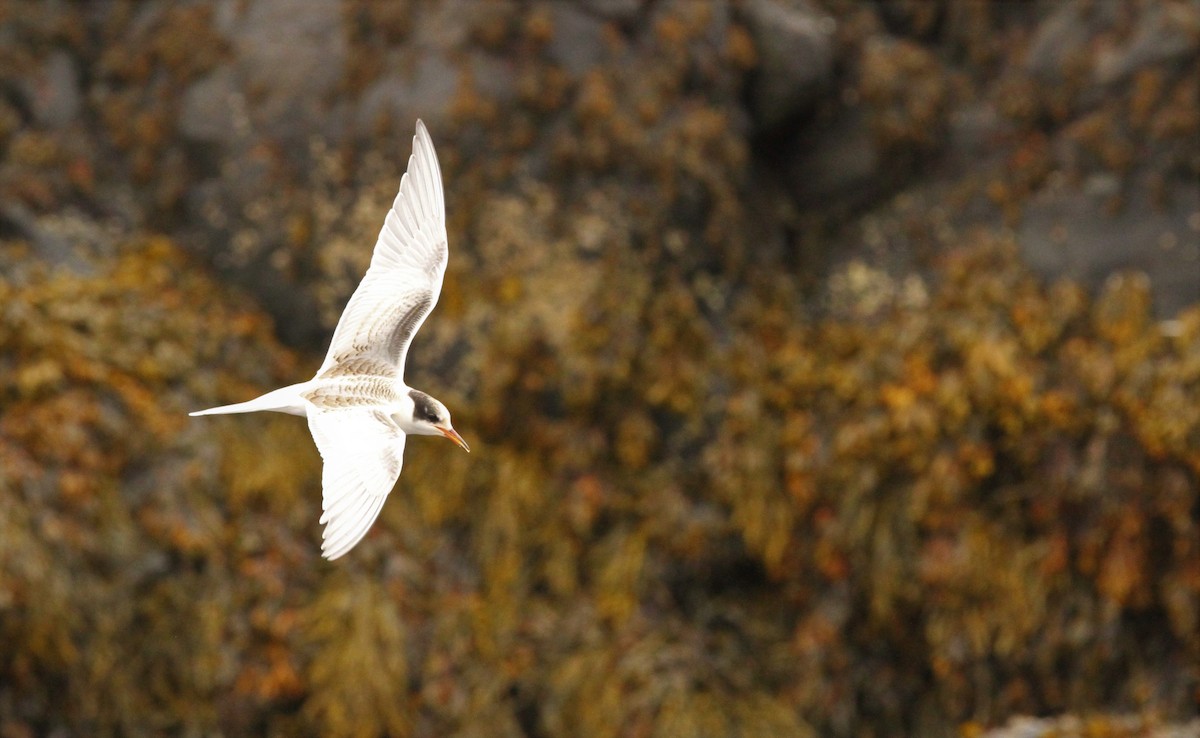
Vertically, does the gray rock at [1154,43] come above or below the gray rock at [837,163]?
above

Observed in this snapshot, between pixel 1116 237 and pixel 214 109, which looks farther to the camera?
pixel 214 109

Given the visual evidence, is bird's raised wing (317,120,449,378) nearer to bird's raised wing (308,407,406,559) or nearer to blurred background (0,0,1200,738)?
bird's raised wing (308,407,406,559)

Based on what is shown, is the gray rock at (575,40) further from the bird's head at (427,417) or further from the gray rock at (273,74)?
the bird's head at (427,417)

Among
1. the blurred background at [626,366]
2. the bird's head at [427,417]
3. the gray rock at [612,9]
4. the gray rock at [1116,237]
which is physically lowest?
the blurred background at [626,366]

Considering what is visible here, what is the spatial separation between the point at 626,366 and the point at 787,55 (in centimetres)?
255

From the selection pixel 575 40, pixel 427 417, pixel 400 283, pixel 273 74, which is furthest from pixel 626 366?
pixel 427 417

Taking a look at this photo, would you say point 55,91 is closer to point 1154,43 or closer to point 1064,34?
point 1064,34

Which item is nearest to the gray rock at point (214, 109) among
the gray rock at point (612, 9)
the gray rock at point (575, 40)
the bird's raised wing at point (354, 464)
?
the gray rock at point (575, 40)

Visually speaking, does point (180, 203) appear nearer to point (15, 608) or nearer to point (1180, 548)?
point (15, 608)

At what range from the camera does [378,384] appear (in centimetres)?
508

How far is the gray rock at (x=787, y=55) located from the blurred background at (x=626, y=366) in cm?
3

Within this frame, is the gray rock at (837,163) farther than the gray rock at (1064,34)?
Yes

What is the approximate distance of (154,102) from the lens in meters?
10.3

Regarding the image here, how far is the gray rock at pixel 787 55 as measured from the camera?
34.3 ft
